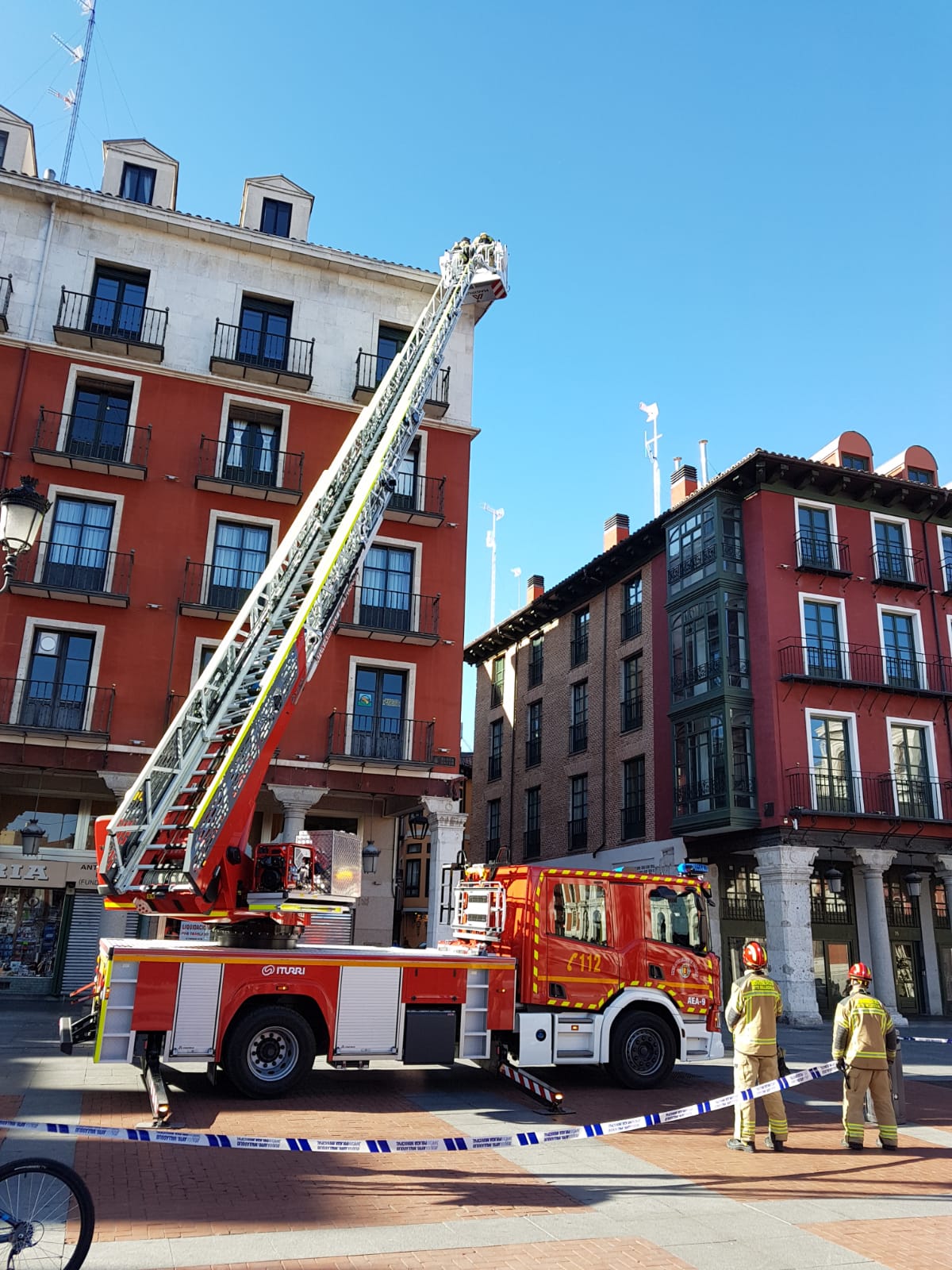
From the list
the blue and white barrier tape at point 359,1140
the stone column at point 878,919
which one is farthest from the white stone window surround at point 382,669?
the blue and white barrier tape at point 359,1140

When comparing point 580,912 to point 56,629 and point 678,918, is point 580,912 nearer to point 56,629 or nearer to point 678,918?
point 678,918

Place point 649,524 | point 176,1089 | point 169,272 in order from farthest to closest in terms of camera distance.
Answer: point 649,524, point 169,272, point 176,1089

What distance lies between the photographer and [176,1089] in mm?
11711

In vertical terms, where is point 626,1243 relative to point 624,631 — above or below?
below

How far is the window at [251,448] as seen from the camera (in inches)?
964

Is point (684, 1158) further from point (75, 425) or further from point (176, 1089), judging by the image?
point (75, 425)

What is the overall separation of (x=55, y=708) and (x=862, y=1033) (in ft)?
58.2

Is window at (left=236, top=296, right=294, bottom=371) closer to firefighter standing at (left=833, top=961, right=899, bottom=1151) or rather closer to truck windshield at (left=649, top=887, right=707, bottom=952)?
truck windshield at (left=649, top=887, right=707, bottom=952)

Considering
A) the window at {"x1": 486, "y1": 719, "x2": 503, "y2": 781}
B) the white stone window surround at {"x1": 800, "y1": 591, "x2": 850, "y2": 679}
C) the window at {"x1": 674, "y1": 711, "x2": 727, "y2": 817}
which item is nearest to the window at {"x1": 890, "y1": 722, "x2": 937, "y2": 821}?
the white stone window surround at {"x1": 800, "y1": 591, "x2": 850, "y2": 679}

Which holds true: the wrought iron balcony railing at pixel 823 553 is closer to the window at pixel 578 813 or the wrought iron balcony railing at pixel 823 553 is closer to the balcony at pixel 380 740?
the window at pixel 578 813

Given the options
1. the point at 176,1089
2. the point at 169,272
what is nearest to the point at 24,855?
the point at 176,1089

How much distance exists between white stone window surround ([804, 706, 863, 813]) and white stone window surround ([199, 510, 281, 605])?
50.6 feet

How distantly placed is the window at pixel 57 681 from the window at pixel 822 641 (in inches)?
758

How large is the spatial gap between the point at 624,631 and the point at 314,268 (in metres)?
15.9
